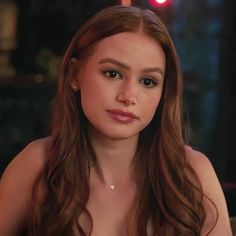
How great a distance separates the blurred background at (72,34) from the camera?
1393 mm

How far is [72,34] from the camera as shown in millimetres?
1409

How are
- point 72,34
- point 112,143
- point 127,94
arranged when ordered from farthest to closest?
point 72,34 < point 112,143 < point 127,94

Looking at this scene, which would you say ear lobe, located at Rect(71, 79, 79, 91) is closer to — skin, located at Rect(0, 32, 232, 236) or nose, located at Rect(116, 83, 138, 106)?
skin, located at Rect(0, 32, 232, 236)

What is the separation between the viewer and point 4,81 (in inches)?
55.5

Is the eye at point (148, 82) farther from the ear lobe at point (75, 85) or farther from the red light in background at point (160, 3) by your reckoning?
the red light in background at point (160, 3)

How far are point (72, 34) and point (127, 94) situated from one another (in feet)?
2.18

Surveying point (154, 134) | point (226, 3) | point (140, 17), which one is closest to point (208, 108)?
point (226, 3)

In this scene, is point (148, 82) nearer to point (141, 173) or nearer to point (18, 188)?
point (141, 173)

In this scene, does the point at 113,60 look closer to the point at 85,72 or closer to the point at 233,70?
the point at 85,72

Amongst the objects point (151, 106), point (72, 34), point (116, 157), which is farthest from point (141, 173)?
point (72, 34)

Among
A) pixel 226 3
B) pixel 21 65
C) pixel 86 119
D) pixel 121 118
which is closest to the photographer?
pixel 121 118

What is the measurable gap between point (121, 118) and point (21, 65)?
0.68 meters

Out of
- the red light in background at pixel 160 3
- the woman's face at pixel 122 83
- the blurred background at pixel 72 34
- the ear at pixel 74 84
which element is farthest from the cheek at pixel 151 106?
the red light in background at pixel 160 3

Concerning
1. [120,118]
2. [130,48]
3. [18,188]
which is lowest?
[18,188]
